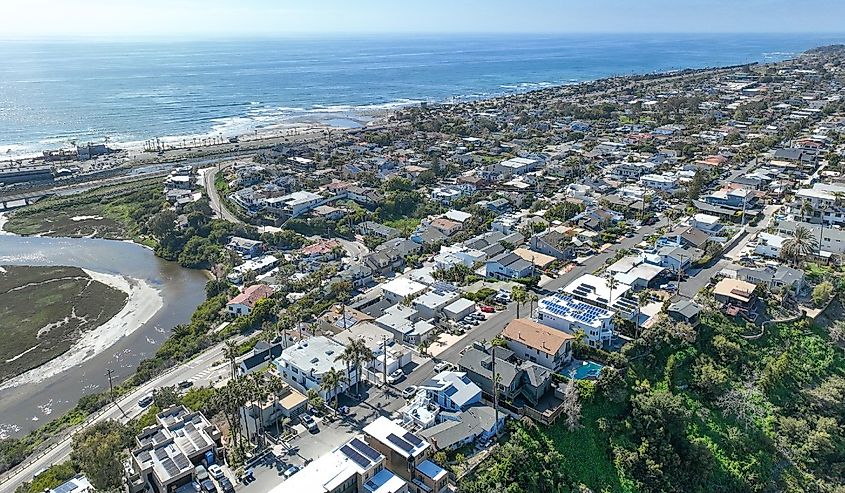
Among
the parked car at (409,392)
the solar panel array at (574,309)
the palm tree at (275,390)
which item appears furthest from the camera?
the solar panel array at (574,309)

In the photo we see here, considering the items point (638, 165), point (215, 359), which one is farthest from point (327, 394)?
point (638, 165)

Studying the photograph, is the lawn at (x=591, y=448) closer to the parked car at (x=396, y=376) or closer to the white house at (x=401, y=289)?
the parked car at (x=396, y=376)

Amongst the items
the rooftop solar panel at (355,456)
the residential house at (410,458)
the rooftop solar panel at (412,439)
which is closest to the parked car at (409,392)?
the residential house at (410,458)

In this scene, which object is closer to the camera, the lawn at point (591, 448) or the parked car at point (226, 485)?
the parked car at point (226, 485)

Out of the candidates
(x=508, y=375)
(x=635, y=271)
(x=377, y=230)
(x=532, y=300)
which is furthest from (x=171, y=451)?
(x=377, y=230)

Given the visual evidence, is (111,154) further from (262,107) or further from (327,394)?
(327,394)

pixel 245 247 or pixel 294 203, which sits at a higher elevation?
pixel 294 203

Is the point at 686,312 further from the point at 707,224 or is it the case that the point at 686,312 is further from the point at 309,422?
the point at 309,422
